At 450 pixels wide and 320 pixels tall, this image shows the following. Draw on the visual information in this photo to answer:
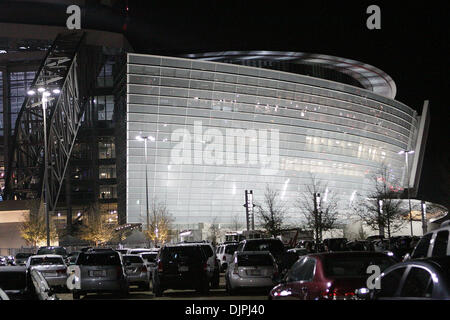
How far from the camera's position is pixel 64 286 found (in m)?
26.7

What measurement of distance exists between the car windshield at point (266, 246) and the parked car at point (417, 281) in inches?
766

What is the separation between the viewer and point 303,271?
11.9m

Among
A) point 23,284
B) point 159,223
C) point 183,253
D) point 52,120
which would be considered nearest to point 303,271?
point 23,284

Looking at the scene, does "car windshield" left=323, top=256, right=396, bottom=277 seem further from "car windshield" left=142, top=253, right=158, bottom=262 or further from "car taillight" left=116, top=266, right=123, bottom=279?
"car windshield" left=142, top=253, right=158, bottom=262

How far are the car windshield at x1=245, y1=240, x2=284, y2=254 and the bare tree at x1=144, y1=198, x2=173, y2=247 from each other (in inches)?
1671

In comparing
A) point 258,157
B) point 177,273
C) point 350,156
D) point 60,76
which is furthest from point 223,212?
point 177,273

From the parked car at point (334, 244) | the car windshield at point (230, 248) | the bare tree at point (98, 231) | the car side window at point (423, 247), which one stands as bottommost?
the bare tree at point (98, 231)

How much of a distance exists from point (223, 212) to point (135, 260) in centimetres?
6202

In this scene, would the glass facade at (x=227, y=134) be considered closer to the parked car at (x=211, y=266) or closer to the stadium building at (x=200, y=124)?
the stadium building at (x=200, y=124)

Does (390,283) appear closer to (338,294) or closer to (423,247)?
(338,294)

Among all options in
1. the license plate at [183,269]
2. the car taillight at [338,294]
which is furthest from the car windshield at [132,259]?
the car taillight at [338,294]

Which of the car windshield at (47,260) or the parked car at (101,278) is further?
the car windshield at (47,260)

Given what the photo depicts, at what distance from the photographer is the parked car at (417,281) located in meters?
6.58
